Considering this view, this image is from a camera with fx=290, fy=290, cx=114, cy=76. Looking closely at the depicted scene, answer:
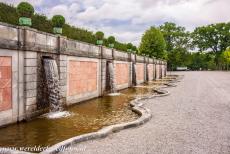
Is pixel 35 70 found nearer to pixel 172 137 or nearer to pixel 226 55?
pixel 172 137

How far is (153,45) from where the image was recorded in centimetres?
6975

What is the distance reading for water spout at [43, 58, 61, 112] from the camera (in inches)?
528

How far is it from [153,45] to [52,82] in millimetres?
57928

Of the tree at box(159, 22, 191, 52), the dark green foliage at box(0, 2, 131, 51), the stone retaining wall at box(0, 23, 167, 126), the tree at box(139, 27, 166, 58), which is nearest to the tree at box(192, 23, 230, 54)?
the tree at box(159, 22, 191, 52)

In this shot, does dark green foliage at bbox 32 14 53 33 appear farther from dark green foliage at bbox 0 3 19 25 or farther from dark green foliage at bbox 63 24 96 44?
dark green foliage at bbox 0 3 19 25

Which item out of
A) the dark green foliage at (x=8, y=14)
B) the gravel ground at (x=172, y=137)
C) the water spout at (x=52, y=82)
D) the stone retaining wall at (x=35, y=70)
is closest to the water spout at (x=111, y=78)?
the stone retaining wall at (x=35, y=70)

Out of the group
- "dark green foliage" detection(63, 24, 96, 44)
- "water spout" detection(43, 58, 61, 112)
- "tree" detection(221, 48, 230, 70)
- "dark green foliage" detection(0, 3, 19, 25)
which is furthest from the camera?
"tree" detection(221, 48, 230, 70)

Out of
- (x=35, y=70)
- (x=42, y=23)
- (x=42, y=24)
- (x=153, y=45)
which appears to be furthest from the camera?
(x=153, y=45)

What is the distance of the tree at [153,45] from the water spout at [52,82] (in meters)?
56.0

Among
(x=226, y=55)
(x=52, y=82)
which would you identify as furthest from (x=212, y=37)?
(x=52, y=82)

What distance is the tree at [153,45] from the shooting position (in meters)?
69.4

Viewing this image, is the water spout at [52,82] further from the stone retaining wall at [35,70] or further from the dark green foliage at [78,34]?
the dark green foliage at [78,34]

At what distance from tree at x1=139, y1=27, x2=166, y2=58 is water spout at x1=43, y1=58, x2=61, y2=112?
56.0m

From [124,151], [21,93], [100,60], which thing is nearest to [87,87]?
[100,60]
